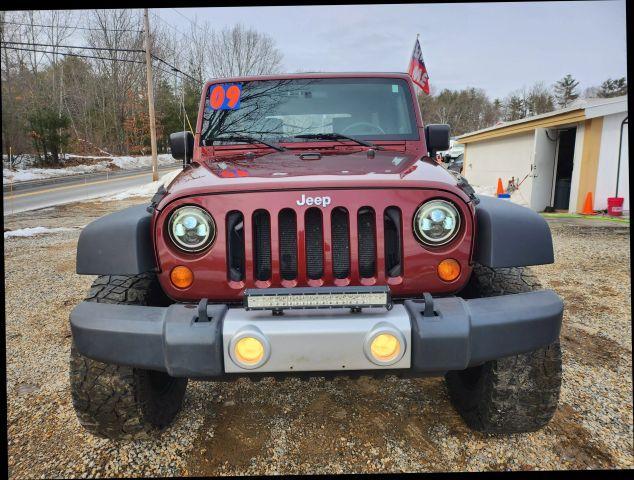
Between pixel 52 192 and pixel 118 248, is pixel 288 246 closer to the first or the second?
pixel 118 248

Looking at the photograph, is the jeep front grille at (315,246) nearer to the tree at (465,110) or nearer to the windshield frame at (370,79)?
the windshield frame at (370,79)

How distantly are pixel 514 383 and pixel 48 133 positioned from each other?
26.5 metres

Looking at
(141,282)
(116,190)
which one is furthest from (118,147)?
(141,282)

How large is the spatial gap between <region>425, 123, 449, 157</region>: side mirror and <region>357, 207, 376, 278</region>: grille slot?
1.39 m

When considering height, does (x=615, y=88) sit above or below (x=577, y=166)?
above

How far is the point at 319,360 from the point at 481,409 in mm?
987

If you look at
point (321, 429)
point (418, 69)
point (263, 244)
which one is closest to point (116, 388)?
point (263, 244)

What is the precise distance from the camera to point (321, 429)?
226cm

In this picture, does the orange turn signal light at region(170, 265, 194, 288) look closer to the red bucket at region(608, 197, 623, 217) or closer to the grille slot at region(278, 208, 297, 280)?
the grille slot at region(278, 208, 297, 280)

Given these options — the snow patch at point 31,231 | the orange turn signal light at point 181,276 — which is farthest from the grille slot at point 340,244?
the snow patch at point 31,231

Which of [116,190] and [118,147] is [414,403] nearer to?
[116,190]

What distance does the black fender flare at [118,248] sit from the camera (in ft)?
5.94

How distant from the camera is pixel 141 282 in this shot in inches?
81.3

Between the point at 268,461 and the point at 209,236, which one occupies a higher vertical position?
the point at 209,236
